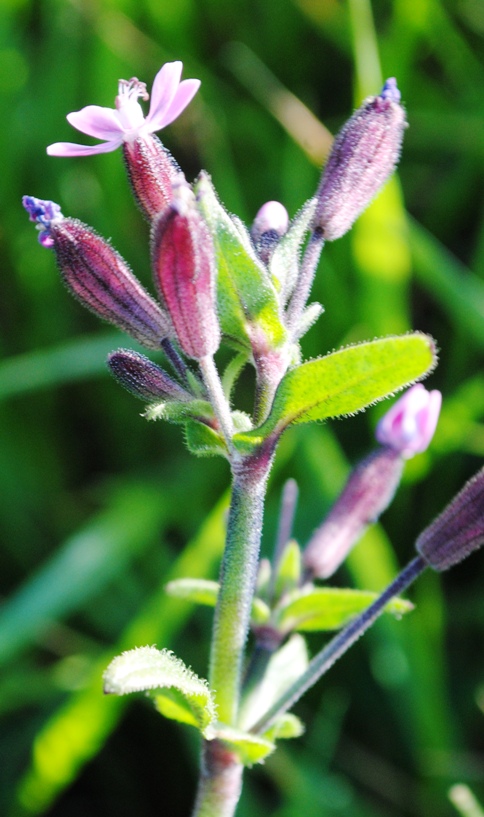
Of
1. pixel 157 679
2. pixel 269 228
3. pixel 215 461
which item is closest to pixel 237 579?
pixel 157 679

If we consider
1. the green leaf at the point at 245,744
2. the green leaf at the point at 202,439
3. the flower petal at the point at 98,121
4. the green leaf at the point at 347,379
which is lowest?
the green leaf at the point at 245,744

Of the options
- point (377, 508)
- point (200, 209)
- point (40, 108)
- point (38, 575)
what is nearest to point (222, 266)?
point (200, 209)

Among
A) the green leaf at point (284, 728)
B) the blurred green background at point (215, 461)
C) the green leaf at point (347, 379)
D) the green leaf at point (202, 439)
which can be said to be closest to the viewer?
the green leaf at point (347, 379)

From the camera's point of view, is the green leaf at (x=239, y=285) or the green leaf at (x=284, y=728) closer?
the green leaf at (x=239, y=285)

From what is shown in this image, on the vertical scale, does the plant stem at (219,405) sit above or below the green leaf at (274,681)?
above

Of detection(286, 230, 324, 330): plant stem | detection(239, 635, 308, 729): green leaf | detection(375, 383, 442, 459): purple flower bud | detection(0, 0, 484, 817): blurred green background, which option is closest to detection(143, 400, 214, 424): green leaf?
detection(286, 230, 324, 330): plant stem

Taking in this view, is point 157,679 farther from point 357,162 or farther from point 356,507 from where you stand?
point 357,162

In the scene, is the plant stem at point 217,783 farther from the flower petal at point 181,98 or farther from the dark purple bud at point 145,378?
the flower petal at point 181,98

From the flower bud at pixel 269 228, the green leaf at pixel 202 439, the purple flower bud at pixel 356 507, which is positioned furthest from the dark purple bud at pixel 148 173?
the purple flower bud at pixel 356 507
